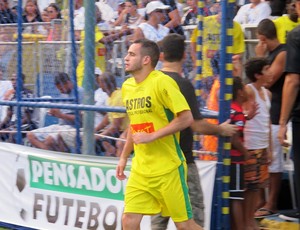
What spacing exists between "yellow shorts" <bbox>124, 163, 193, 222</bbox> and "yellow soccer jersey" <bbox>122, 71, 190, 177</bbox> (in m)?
Answer: 0.05

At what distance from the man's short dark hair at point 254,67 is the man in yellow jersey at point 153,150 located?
141 cm

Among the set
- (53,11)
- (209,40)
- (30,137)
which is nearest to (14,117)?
(30,137)

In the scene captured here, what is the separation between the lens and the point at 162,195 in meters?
5.80

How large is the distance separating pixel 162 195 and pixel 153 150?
344 mm

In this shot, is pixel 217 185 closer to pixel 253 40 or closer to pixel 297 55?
pixel 297 55

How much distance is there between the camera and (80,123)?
8477 mm

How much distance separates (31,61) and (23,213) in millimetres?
2031

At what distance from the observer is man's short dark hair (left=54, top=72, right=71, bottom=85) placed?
8.84 metres

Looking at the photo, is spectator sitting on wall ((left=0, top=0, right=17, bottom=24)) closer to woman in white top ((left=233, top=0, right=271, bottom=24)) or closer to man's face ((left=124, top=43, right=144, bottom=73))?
woman in white top ((left=233, top=0, right=271, bottom=24))

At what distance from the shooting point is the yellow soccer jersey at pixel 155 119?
18.9ft

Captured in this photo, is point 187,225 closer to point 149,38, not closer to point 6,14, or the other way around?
point 149,38

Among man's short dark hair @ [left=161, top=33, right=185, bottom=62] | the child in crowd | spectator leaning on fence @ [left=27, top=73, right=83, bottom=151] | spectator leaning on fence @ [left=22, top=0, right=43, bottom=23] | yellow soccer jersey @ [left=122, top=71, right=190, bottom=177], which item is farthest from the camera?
spectator leaning on fence @ [left=22, top=0, right=43, bottom=23]

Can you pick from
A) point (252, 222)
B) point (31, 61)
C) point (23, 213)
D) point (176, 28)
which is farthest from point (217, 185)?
point (31, 61)

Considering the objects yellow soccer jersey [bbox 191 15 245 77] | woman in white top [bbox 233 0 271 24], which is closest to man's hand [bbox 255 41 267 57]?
yellow soccer jersey [bbox 191 15 245 77]
